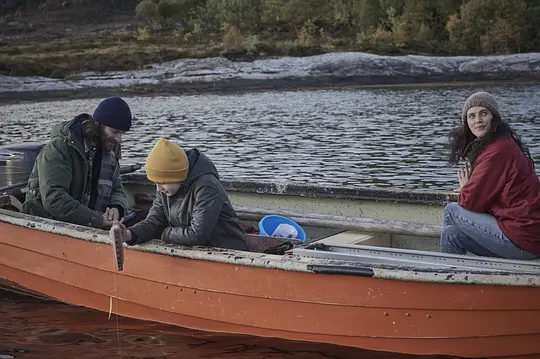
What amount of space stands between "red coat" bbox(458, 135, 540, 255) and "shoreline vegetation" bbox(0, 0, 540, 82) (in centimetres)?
3530

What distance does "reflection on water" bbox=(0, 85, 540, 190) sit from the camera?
57.7 feet

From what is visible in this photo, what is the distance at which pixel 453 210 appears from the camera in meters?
7.10

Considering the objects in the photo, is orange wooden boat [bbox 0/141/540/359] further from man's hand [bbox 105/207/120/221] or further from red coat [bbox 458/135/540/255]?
man's hand [bbox 105/207/120/221]

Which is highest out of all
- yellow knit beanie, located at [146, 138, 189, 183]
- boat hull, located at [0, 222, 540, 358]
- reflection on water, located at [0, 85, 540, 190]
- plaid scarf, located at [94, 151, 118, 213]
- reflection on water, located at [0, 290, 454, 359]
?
yellow knit beanie, located at [146, 138, 189, 183]

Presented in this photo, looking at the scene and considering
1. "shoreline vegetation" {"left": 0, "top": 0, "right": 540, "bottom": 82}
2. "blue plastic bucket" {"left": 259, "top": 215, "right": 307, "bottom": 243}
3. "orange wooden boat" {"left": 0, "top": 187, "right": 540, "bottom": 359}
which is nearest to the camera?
"orange wooden boat" {"left": 0, "top": 187, "right": 540, "bottom": 359}

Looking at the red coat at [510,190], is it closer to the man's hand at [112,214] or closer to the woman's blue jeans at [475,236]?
the woman's blue jeans at [475,236]

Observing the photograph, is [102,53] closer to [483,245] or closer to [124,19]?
[124,19]

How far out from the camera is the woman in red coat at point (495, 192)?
6699mm

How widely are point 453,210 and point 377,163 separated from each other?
11254 mm

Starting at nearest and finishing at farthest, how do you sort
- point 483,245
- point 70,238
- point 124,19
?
point 483,245 < point 70,238 < point 124,19

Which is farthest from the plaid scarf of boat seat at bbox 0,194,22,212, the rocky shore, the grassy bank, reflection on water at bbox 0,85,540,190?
the grassy bank

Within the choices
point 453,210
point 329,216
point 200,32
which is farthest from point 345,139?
point 200,32

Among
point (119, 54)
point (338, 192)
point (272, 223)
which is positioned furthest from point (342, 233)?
point (119, 54)

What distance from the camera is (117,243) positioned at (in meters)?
7.09
